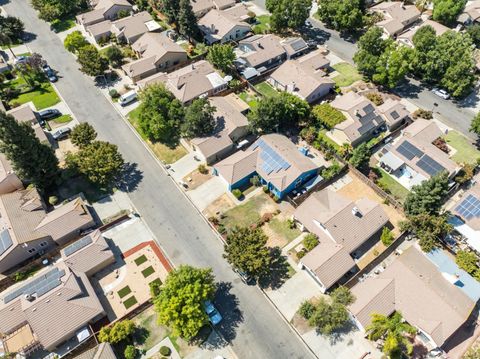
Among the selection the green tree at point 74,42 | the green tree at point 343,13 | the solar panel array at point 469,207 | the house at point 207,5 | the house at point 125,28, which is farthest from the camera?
the house at point 207,5

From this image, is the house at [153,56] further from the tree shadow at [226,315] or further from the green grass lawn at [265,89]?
the tree shadow at [226,315]

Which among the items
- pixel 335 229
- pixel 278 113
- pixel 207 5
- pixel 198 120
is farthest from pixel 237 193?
pixel 207 5

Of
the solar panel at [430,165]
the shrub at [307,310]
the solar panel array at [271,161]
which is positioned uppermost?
the solar panel at [430,165]

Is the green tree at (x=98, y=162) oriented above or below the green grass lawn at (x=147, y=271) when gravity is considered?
above

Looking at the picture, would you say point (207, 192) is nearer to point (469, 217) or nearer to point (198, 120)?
point (198, 120)

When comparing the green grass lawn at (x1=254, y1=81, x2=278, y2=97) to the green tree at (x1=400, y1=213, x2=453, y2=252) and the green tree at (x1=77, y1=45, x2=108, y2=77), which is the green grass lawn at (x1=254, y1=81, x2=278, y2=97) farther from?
the green tree at (x1=400, y1=213, x2=453, y2=252)

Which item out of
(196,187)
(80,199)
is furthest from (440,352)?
(80,199)

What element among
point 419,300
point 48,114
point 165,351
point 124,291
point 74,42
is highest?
point 74,42

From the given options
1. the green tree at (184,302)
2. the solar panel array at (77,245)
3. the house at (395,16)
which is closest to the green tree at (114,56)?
the solar panel array at (77,245)
